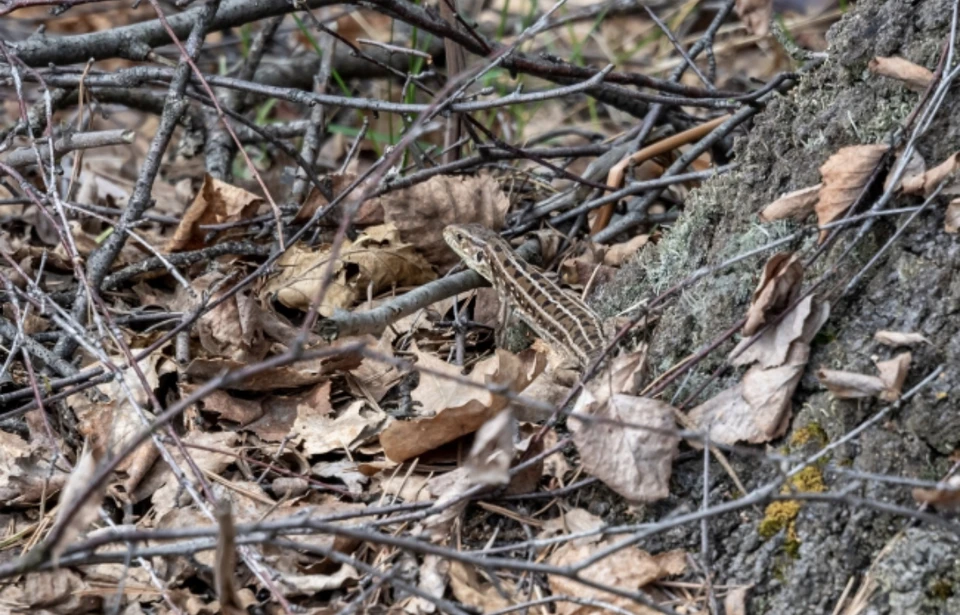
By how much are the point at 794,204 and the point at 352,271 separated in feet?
7.02

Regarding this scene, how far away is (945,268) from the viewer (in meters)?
2.88

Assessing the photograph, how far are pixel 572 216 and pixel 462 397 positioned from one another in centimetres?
167

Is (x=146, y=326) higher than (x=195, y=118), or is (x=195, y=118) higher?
(x=195, y=118)

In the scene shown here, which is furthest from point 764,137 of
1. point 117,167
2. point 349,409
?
point 117,167

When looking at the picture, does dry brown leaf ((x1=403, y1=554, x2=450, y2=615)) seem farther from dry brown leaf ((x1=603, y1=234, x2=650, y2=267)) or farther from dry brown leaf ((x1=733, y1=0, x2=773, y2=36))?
dry brown leaf ((x1=733, y1=0, x2=773, y2=36))

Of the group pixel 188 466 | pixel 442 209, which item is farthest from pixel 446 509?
pixel 442 209

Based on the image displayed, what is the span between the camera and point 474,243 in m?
4.65

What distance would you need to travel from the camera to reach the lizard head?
457 cm

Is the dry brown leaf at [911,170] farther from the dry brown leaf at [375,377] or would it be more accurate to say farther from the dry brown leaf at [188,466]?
the dry brown leaf at [188,466]

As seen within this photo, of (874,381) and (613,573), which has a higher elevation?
(874,381)

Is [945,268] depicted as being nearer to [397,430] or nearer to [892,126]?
[892,126]

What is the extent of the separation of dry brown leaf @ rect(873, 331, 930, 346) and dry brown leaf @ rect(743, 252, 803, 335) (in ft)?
0.85

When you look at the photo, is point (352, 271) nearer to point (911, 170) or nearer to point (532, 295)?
point (532, 295)

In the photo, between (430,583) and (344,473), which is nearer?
(430,583)
